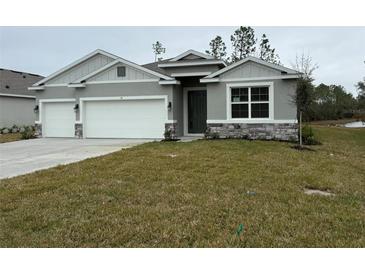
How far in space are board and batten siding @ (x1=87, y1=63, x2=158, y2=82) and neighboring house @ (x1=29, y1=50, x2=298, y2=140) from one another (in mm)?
29

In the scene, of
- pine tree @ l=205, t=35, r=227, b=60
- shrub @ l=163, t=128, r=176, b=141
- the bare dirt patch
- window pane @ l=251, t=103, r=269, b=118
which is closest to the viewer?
the bare dirt patch

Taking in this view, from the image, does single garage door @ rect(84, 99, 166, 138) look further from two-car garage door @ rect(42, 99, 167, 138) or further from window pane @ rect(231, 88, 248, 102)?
window pane @ rect(231, 88, 248, 102)

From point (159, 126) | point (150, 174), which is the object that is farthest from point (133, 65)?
point (150, 174)

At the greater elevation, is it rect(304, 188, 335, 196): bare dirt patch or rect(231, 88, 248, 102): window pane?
rect(231, 88, 248, 102): window pane

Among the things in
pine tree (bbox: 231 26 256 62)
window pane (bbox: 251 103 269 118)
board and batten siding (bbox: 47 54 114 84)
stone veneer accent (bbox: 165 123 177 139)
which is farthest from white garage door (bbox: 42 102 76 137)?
pine tree (bbox: 231 26 256 62)

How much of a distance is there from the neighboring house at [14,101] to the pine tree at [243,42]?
21806 mm

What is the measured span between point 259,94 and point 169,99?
4206 millimetres

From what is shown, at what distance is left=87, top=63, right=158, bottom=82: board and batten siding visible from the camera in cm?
1604

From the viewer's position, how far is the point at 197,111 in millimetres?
17266

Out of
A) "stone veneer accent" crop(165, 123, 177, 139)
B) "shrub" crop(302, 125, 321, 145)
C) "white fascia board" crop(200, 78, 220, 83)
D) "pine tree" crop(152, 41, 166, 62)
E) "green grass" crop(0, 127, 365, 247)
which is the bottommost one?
"green grass" crop(0, 127, 365, 247)

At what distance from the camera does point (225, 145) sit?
39.2ft

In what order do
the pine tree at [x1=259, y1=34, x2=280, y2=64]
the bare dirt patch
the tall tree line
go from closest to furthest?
the bare dirt patch < the tall tree line < the pine tree at [x1=259, y1=34, x2=280, y2=64]

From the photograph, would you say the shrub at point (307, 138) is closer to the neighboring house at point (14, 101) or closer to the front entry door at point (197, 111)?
the front entry door at point (197, 111)

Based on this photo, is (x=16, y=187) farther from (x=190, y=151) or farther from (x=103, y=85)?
(x=103, y=85)
